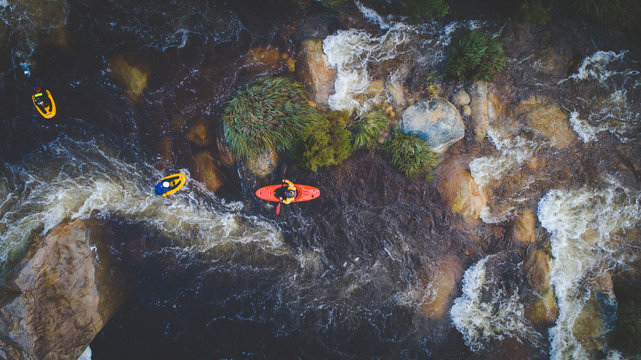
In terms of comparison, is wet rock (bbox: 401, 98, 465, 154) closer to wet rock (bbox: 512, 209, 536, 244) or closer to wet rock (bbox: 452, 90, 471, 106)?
wet rock (bbox: 452, 90, 471, 106)

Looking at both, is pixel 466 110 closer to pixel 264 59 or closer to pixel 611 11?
pixel 611 11

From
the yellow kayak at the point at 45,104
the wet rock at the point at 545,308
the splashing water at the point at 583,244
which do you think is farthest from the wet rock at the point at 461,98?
the yellow kayak at the point at 45,104

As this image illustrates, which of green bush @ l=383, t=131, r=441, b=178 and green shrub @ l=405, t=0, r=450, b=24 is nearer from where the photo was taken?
green shrub @ l=405, t=0, r=450, b=24

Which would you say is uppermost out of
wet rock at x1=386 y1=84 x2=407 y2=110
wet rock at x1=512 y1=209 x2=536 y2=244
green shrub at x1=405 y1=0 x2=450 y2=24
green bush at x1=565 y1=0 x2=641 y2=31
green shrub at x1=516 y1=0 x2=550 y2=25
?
green shrub at x1=405 y1=0 x2=450 y2=24

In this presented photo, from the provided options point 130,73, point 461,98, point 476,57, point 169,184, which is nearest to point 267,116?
point 169,184

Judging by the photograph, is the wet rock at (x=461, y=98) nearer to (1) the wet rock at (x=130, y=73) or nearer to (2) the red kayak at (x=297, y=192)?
(2) the red kayak at (x=297, y=192)

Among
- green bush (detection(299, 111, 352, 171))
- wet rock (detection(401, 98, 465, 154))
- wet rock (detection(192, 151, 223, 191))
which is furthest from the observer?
wet rock (detection(192, 151, 223, 191))

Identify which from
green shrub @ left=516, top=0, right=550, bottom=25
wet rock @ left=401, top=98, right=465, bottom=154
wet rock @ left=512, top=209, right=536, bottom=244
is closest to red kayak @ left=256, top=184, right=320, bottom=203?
wet rock @ left=401, top=98, right=465, bottom=154
